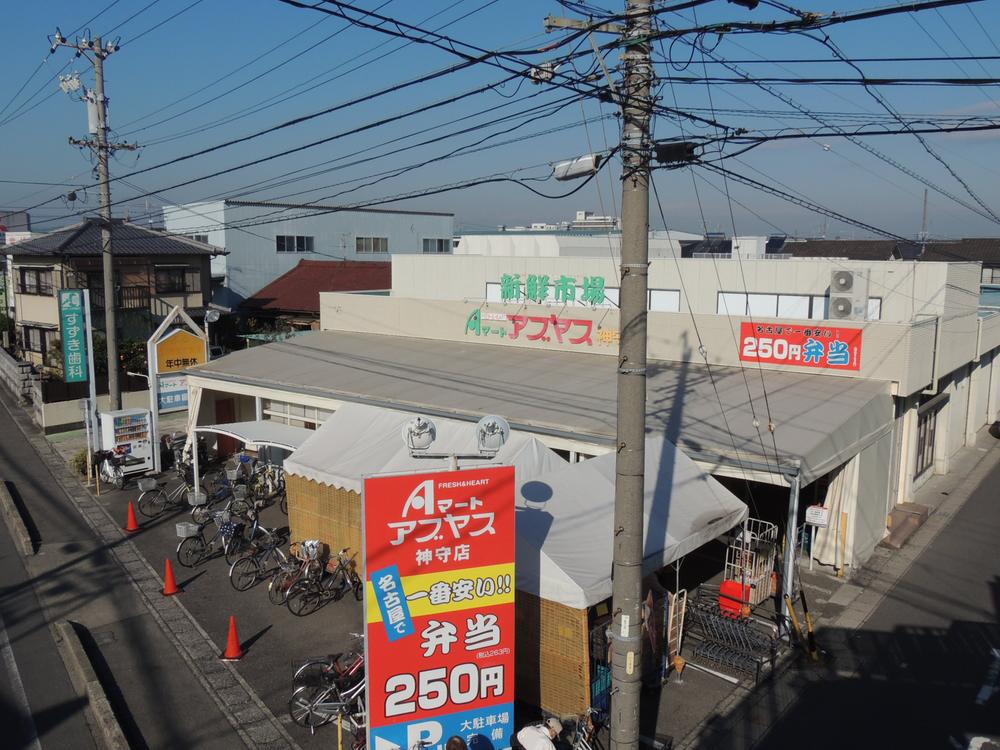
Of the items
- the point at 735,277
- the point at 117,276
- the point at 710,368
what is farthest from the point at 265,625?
the point at 117,276

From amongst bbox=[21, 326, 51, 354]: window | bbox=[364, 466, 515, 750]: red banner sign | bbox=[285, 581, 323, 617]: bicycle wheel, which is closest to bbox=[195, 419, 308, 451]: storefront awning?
bbox=[285, 581, 323, 617]: bicycle wheel

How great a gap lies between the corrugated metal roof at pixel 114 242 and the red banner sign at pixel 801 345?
894 inches

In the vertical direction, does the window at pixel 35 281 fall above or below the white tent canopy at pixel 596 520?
above

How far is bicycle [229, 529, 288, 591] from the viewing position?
42.4 feet

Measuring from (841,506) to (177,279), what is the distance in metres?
26.1

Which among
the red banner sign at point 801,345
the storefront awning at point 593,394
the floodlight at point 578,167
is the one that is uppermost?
the floodlight at point 578,167

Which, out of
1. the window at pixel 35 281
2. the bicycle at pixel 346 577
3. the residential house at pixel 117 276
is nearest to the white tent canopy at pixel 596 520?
the bicycle at pixel 346 577

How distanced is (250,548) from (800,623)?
9.11 metres

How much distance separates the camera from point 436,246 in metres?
49.0

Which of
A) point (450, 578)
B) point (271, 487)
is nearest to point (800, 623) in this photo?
point (450, 578)

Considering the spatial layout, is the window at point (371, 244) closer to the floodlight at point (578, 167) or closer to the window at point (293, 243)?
the window at point (293, 243)

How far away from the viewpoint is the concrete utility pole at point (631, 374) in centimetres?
616

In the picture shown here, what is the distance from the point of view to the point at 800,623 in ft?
37.5

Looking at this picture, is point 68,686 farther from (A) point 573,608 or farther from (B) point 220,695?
(A) point 573,608
